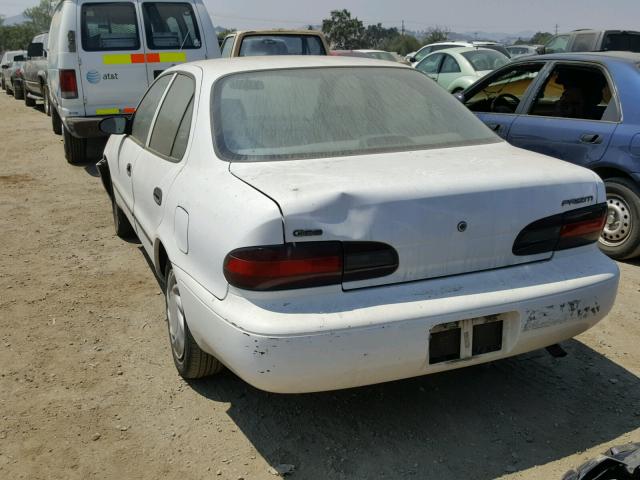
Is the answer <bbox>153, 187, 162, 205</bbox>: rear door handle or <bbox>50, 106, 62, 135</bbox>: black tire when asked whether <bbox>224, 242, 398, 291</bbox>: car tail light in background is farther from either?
<bbox>50, 106, 62, 135</bbox>: black tire

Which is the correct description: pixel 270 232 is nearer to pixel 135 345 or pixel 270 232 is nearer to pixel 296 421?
pixel 296 421

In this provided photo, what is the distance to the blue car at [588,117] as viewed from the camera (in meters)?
5.12

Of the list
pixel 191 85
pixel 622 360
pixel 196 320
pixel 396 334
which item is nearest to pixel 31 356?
pixel 196 320

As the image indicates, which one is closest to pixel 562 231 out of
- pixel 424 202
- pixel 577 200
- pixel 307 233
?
pixel 577 200

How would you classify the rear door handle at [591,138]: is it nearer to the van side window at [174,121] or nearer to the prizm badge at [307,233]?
the van side window at [174,121]

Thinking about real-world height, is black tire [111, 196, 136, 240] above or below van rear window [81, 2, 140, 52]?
below

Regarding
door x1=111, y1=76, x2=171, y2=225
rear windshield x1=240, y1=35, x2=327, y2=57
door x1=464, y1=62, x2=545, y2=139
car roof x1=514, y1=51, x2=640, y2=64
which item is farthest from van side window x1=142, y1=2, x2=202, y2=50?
car roof x1=514, y1=51, x2=640, y2=64

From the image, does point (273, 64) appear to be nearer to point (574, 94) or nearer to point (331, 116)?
point (331, 116)

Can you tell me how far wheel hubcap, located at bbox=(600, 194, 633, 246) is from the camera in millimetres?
5180

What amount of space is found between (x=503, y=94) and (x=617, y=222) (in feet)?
5.93

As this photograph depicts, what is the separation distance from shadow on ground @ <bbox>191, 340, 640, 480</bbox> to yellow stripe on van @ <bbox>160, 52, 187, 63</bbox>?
6467mm

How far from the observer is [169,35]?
901 centimetres

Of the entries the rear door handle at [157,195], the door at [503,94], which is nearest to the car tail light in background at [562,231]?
the rear door handle at [157,195]

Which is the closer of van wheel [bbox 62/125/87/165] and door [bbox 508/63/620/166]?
door [bbox 508/63/620/166]
